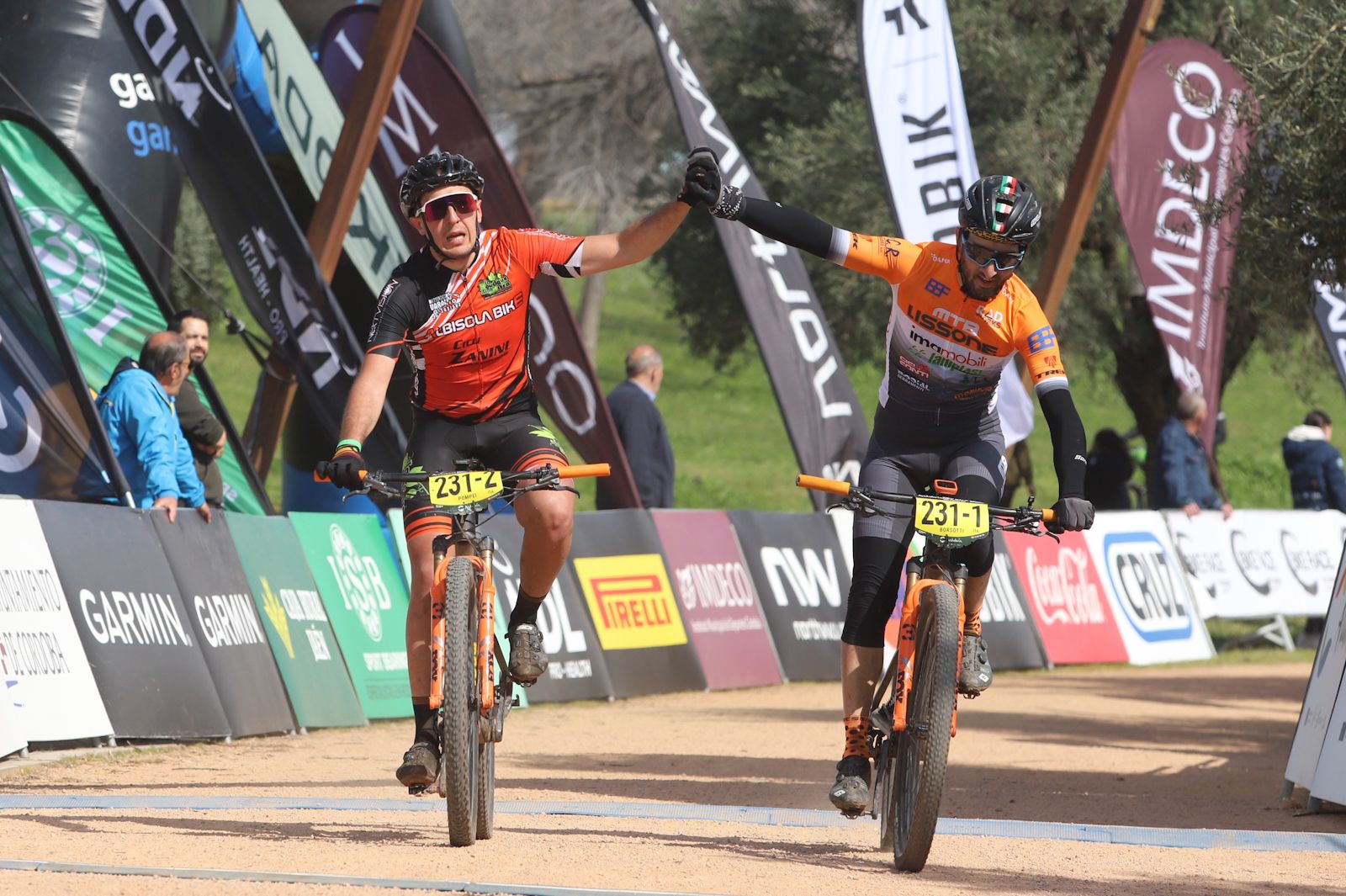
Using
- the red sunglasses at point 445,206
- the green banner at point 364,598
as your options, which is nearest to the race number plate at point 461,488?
the red sunglasses at point 445,206

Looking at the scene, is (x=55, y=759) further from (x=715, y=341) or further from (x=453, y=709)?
(x=715, y=341)

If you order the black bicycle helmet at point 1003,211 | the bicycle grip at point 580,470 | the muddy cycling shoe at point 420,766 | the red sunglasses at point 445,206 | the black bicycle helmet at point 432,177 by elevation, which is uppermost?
the black bicycle helmet at point 432,177

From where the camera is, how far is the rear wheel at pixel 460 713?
6367mm

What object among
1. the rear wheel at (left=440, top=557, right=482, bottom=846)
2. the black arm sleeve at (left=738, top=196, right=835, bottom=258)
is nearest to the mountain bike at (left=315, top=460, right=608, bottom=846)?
the rear wheel at (left=440, top=557, right=482, bottom=846)

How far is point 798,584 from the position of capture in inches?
627

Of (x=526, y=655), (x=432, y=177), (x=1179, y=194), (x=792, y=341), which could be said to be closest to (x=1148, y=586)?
(x=1179, y=194)

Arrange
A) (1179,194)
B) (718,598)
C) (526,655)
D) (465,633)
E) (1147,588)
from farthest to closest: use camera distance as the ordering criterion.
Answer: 1. (1147,588)
2. (1179,194)
3. (718,598)
4. (526,655)
5. (465,633)

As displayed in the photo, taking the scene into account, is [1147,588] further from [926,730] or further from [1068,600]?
[926,730]

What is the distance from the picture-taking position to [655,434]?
15.2 meters

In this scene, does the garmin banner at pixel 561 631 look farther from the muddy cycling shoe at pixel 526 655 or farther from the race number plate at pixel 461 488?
the race number plate at pixel 461 488

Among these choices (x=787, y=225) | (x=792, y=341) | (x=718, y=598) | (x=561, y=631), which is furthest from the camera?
(x=792, y=341)

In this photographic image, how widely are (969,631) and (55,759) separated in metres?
4.84

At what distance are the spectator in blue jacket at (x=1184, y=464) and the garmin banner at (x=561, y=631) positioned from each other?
730cm

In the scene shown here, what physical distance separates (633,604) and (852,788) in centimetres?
→ 760
